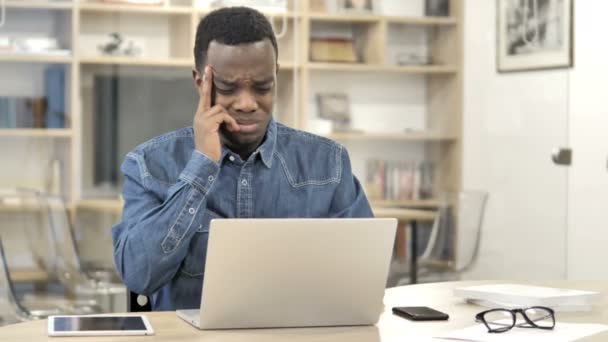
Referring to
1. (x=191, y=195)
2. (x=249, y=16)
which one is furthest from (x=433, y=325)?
(x=249, y=16)

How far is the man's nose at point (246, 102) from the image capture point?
2.04 metres

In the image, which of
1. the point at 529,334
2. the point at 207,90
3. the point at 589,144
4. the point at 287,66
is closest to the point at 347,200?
the point at 207,90

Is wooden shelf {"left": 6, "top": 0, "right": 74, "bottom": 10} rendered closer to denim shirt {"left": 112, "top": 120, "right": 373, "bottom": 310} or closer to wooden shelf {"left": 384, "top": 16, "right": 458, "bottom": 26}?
wooden shelf {"left": 384, "top": 16, "right": 458, "bottom": 26}

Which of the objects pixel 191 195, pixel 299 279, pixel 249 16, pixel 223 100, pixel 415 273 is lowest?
pixel 415 273

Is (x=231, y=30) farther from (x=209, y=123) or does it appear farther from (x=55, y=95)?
(x=55, y=95)

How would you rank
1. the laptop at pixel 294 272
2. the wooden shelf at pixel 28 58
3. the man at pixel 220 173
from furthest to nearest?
the wooden shelf at pixel 28 58
the man at pixel 220 173
the laptop at pixel 294 272

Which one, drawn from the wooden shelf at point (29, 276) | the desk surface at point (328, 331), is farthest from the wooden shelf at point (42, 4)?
the desk surface at point (328, 331)

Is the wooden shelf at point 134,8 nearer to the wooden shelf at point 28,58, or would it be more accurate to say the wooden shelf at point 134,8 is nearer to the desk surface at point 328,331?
the wooden shelf at point 28,58

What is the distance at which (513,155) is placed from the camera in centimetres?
469

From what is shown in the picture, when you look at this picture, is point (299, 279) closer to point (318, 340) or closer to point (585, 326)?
point (318, 340)

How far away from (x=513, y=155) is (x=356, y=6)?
975 mm

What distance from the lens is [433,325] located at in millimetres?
1799

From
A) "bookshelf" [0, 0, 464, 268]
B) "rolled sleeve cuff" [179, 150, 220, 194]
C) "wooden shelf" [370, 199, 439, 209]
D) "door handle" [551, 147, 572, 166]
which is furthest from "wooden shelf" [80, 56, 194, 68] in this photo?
"rolled sleeve cuff" [179, 150, 220, 194]

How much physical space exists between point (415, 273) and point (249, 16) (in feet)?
8.74
